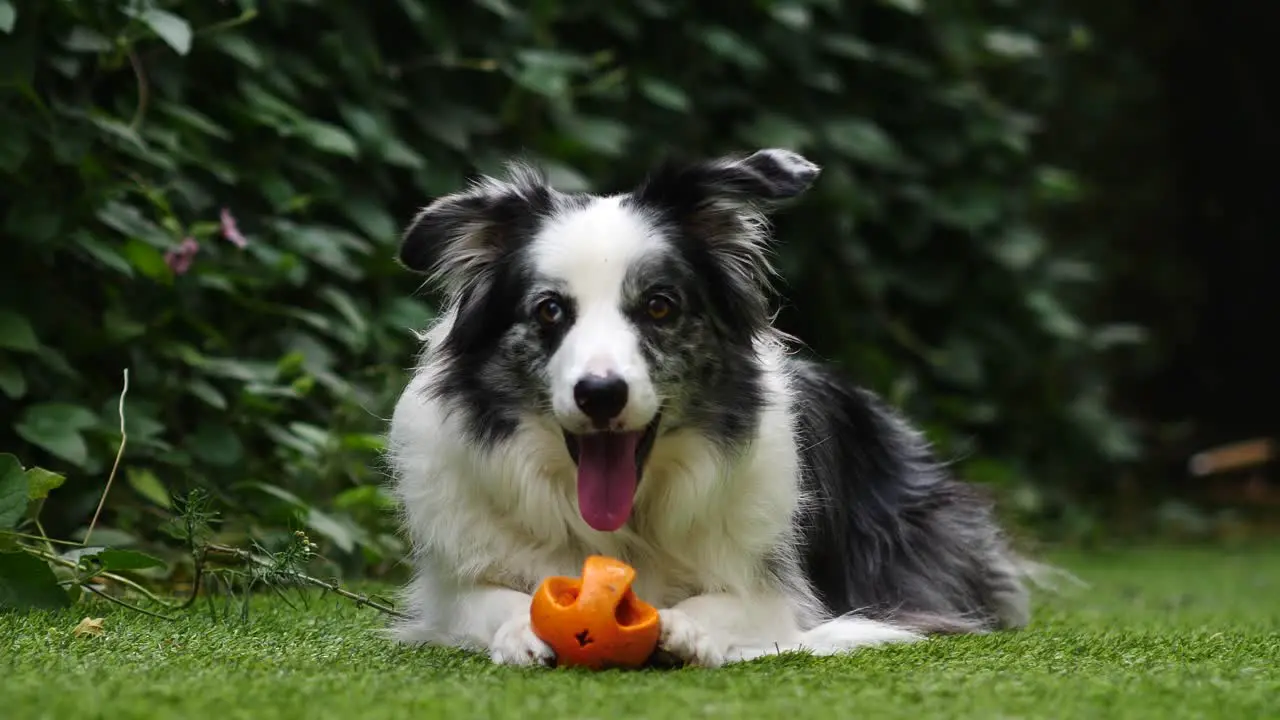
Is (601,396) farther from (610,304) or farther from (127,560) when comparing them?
(127,560)

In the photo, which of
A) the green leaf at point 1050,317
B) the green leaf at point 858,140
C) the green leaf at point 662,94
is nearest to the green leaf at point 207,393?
the green leaf at point 662,94

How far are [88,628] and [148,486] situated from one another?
3.51 feet

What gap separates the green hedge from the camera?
4223mm

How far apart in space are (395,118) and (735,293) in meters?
2.43

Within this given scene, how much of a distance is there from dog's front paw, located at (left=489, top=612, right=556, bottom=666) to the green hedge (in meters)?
1.19

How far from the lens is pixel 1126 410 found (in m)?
9.23

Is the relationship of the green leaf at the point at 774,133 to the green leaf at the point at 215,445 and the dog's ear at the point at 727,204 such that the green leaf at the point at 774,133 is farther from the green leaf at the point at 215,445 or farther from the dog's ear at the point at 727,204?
the dog's ear at the point at 727,204

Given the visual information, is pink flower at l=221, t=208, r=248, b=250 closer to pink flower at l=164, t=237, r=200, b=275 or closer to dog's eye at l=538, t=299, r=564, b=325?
pink flower at l=164, t=237, r=200, b=275

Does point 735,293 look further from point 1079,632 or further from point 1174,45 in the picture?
point 1174,45

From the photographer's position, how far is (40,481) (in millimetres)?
3578

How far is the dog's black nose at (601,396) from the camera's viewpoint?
9.52 ft

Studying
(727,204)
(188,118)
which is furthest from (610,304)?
(188,118)

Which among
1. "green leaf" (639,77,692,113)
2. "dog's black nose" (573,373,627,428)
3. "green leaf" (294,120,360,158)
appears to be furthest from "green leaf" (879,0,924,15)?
"dog's black nose" (573,373,627,428)

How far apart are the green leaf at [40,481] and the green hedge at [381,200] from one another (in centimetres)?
41
